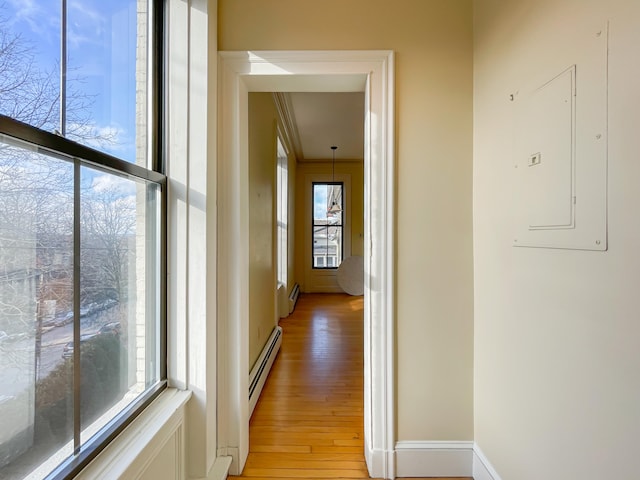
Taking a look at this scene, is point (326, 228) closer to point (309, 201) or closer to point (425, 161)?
point (309, 201)

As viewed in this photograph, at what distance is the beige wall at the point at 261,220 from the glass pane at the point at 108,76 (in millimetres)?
1083

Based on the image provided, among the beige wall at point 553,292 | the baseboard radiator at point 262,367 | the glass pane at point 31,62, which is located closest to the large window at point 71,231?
the glass pane at point 31,62

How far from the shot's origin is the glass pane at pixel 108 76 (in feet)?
3.05

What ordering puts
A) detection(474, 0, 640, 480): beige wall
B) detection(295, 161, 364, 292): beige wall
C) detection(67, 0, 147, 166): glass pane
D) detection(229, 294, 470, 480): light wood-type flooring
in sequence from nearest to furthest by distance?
detection(474, 0, 640, 480): beige wall → detection(67, 0, 147, 166): glass pane → detection(229, 294, 470, 480): light wood-type flooring → detection(295, 161, 364, 292): beige wall

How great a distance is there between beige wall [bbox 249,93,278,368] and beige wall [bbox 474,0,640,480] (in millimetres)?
1566

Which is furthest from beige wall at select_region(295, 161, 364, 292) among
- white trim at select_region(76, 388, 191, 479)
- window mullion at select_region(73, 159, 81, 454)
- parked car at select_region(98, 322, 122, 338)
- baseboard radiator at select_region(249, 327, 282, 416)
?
window mullion at select_region(73, 159, 81, 454)

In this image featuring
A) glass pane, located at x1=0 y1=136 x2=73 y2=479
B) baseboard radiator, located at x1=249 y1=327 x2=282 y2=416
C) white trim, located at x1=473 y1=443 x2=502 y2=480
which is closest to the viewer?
glass pane, located at x1=0 y1=136 x2=73 y2=479

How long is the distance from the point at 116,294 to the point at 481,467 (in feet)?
5.96

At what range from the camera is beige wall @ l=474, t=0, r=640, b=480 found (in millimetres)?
828

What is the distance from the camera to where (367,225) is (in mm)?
1675

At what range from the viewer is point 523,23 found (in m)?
1.25

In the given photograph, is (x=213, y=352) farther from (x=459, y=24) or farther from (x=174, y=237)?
(x=459, y=24)

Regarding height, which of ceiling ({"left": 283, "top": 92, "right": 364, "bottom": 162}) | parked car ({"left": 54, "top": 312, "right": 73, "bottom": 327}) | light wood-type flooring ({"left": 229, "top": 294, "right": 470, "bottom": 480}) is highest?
ceiling ({"left": 283, "top": 92, "right": 364, "bottom": 162})

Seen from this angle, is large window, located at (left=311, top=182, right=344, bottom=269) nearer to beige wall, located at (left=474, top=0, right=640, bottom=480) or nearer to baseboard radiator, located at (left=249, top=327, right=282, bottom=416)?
baseboard radiator, located at (left=249, top=327, right=282, bottom=416)
